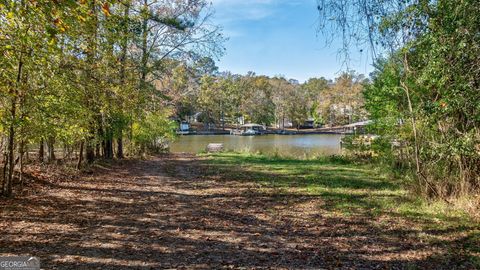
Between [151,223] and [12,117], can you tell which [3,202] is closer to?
[12,117]

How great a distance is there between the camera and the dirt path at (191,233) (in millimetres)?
4047

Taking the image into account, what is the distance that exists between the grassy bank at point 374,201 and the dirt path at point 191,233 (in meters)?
0.34

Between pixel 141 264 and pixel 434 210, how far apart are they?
16.9ft

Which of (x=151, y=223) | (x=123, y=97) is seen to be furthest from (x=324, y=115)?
(x=151, y=223)

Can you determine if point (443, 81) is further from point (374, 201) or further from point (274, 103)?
point (274, 103)

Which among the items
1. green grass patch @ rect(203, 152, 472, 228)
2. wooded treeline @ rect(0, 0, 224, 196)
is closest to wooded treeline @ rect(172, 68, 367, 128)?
wooded treeline @ rect(0, 0, 224, 196)

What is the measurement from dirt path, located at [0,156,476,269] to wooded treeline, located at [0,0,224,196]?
1435 mm

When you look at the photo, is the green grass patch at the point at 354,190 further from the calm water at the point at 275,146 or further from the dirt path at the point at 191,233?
the calm water at the point at 275,146

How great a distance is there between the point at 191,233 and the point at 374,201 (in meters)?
4.01

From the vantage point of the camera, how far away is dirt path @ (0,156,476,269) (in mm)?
4047

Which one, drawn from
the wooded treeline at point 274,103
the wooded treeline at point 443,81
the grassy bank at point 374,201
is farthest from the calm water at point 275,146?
the wooded treeline at point 274,103

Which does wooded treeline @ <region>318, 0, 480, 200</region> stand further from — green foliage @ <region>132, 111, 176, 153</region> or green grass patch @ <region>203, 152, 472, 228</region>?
green foliage @ <region>132, 111, 176, 153</region>

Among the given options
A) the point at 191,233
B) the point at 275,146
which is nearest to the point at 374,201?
the point at 191,233

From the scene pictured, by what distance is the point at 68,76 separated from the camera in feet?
24.2
